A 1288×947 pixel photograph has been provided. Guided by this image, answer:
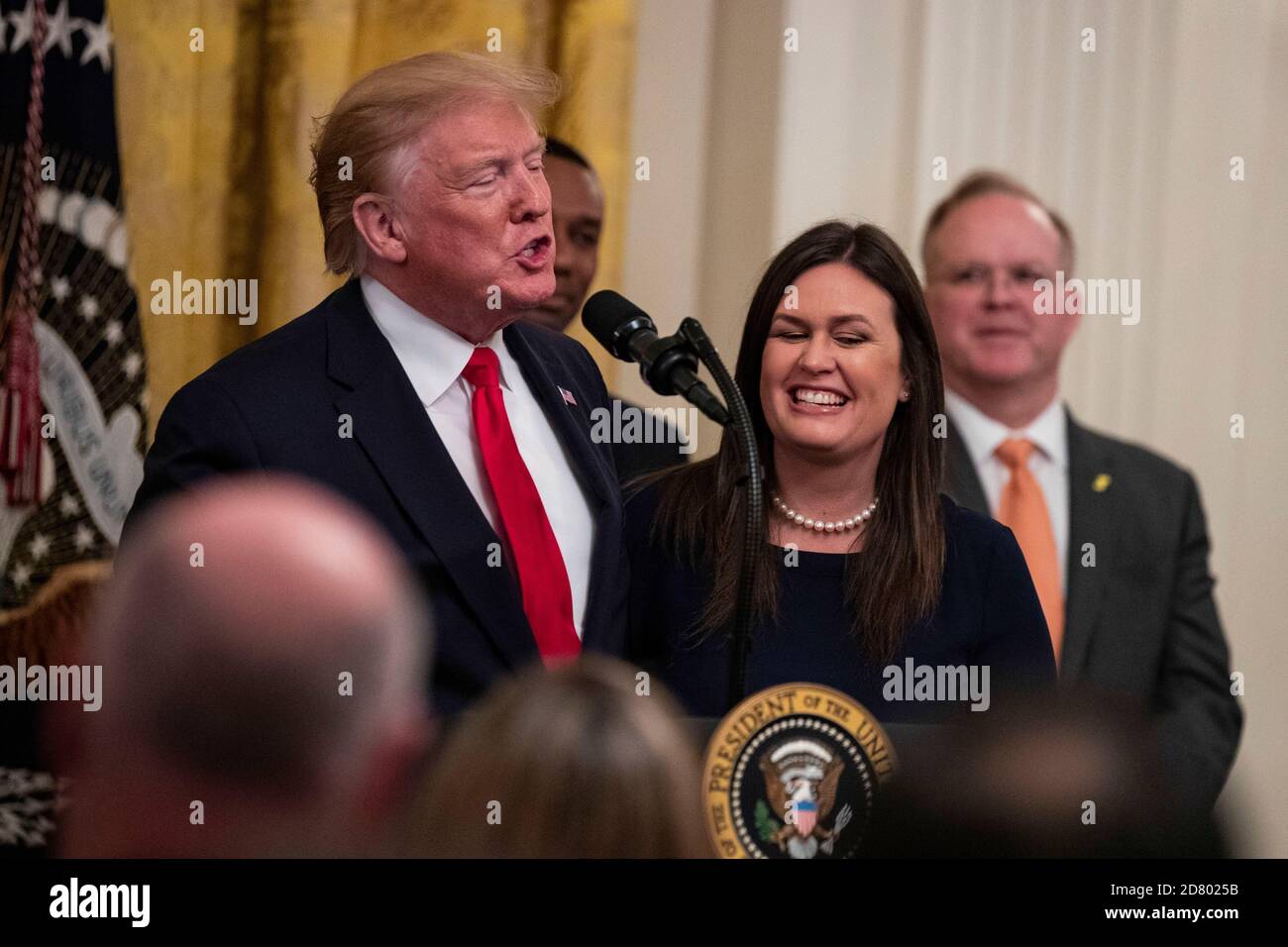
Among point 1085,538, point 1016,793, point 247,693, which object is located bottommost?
point 1016,793

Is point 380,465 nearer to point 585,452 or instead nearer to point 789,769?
point 585,452

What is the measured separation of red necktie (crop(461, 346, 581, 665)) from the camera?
2.39 meters

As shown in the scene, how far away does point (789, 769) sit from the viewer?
198cm

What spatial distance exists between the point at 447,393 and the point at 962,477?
1101mm

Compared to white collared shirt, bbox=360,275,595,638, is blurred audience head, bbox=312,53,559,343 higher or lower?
higher

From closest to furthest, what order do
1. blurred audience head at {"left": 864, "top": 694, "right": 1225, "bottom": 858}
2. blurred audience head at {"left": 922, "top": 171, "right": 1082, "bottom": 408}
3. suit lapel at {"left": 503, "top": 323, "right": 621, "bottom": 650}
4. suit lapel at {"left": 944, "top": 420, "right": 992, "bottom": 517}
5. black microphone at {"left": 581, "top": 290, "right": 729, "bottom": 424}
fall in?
blurred audience head at {"left": 864, "top": 694, "right": 1225, "bottom": 858}
black microphone at {"left": 581, "top": 290, "right": 729, "bottom": 424}
suit lapel at {"left": 503, "top": 323, "right": 621, "bottom": 650}
suit lapel at {"left": 944, "top": 420, "right": 992, "bottom": 517}
blurred audience head at {"left": 922, "top": 171, "right": 1082, "bottom": 408}

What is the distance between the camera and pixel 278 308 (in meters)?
3.26

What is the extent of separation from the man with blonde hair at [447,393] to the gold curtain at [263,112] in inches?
25.0

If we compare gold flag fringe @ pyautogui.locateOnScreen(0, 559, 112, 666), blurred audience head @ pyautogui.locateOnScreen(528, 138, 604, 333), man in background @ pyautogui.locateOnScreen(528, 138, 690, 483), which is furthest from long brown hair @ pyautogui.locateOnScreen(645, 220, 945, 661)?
gold flag fringe @ pyautogui.locateOnScreen(0, 559, 112, 666)

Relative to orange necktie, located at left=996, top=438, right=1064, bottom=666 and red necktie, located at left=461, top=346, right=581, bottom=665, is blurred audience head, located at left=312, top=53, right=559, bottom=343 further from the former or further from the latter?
orange necktie, located at left=996, top=438, right=1064, bottom=666

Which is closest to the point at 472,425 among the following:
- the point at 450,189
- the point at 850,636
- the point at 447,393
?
the point at 447,393

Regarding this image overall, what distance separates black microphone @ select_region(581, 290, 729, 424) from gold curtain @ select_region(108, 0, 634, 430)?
3.44ft

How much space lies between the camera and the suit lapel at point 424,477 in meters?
2.32

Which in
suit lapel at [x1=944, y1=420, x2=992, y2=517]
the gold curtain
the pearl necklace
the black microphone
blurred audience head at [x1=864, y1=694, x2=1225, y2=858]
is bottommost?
blurred audience head at [x1=864, y1=694, x2=1225, y2=858]
